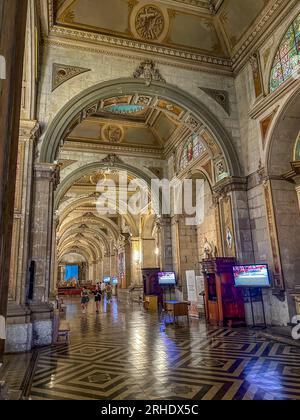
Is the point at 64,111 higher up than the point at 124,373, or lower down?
higher up

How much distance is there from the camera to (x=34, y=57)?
783 cm

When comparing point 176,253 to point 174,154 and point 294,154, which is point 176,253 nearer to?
point 174,154

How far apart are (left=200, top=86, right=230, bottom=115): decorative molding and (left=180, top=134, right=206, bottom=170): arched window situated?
2096mm

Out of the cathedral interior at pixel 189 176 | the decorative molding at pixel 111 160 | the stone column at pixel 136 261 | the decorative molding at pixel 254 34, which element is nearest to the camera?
the cathedral interior at pixel 189 176

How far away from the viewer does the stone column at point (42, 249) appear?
701cm

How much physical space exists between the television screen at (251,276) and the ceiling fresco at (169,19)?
753 cm

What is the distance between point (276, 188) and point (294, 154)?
121 centimetres

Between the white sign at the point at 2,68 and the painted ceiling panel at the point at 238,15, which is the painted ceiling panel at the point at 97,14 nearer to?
the painted ceiling panel at the point at 238,15

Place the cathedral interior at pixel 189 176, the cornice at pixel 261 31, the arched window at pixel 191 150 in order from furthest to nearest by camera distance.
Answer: the arched window at pixel 191 150, the cornice at pixel 261 31, the cathedral interior at pixel 189 176

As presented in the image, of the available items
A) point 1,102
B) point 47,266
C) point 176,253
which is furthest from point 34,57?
point 176,253

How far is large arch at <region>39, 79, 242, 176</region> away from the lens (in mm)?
8617

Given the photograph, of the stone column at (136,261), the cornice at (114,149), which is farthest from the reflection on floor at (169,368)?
the stone column at (136,261)

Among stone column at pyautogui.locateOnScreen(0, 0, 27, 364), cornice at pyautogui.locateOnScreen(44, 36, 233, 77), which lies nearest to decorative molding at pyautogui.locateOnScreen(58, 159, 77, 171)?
cornice at pyautogui.locateOnScreen(44, 36, 233, 77)

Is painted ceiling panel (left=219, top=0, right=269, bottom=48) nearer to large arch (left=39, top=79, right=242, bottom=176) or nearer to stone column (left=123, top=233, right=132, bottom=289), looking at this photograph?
large arch (left=39, top=79, right=242, bottom=176)
